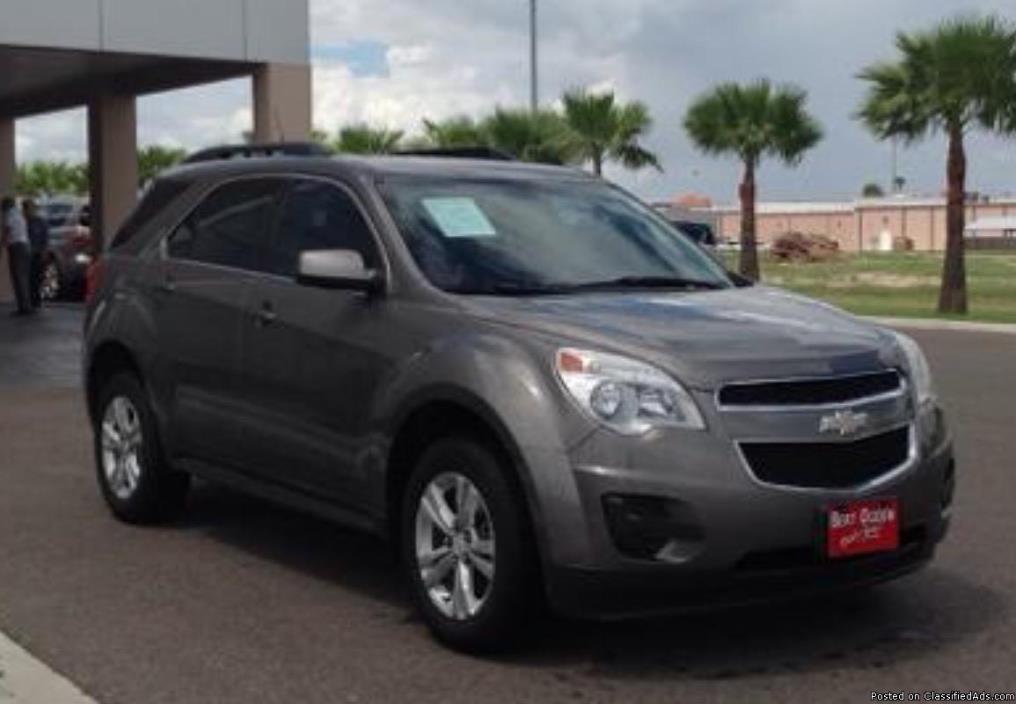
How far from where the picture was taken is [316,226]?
6828 millimetres

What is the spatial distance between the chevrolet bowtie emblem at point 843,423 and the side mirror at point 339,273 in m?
1.83

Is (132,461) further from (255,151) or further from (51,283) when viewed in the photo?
(51,283)

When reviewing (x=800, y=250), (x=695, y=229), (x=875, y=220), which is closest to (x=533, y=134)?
(x=695, y=229)

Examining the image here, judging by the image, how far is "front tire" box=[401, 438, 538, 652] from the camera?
17.7 ft

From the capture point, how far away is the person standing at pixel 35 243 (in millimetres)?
23150

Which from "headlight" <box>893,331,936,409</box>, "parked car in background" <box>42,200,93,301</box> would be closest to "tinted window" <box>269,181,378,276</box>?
"headlight" <box>893,331,936,409</box>

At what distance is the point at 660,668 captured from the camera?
216 inches

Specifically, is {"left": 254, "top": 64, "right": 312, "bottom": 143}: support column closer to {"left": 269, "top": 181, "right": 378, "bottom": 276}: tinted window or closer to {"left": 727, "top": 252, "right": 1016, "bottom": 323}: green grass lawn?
{"left": 727, "top": 252, "right": 1016, "bottom": 323}: green grass lawn

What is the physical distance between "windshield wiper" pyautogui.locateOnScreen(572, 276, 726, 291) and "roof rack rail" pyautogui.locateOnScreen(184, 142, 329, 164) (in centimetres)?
166

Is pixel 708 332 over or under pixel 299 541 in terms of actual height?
over

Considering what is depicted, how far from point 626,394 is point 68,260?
22.7m

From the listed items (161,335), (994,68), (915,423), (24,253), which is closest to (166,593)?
(161,335)

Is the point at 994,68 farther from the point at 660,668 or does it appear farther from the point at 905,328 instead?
the point at 660,668

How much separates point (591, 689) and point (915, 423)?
1.52 metres
